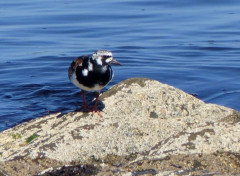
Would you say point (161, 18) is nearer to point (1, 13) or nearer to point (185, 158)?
point (1, 13)

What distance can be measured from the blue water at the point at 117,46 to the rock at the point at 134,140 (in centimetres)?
210

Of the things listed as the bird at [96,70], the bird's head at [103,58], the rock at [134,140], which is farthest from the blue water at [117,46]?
the rock at [134,140]

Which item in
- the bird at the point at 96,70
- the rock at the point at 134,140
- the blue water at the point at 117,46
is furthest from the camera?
the blue water at the point at 117,46

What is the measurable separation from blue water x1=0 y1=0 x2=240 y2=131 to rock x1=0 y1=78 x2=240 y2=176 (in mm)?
2099

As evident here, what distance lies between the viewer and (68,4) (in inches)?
719

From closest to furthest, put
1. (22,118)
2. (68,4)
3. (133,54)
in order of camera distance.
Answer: (22,118), (133,54), (68,4)

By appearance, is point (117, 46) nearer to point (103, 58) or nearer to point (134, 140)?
point (103, 58)

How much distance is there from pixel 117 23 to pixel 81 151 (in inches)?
417

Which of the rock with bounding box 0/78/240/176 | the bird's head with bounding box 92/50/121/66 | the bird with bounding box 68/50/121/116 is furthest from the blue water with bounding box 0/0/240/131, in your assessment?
the rock with bounding box 0/78/240/176

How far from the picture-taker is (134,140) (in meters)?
5.43

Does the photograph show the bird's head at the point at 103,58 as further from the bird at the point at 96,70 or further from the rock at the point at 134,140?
the rock at the point at 134,140

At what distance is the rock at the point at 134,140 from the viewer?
487cm

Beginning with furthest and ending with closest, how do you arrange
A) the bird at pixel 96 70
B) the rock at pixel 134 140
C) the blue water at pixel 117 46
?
the blue water at pixel 117 46 → the bird at pixel 96 70 → the rock at pixel 134 140

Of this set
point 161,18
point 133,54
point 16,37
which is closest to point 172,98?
point 133,54
